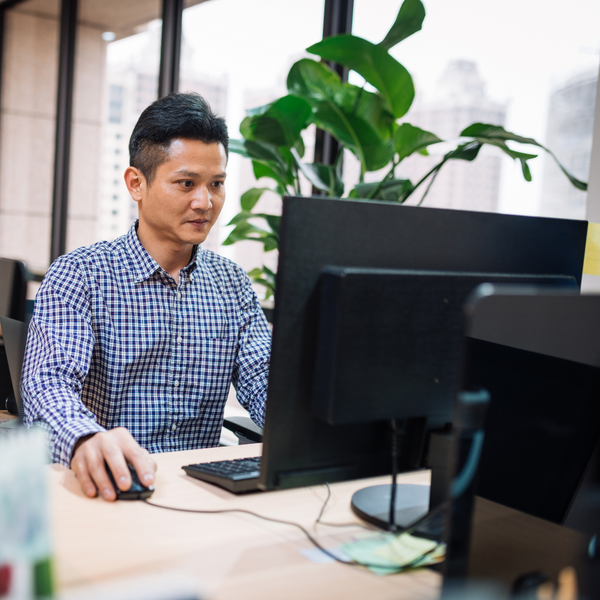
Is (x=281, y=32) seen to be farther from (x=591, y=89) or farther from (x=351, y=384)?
(x=351, y=384)

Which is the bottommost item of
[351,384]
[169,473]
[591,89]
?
[169,473]

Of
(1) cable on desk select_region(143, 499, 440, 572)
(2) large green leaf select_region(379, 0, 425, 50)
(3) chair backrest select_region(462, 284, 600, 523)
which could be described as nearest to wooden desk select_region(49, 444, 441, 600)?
(1) cable on desk select_region(143, 499, 440, 572)

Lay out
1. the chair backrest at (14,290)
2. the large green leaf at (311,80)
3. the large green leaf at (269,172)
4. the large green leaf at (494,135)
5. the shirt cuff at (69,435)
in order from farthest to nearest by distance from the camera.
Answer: the large green leaf at (269,172) < the large green leaf at (311,80) < the large green leaf at (494,135) < the chair backrest at (14,290) < the shirt cuff at (69,435)

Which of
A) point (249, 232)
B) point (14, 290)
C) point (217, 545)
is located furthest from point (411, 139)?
point (217, 545)

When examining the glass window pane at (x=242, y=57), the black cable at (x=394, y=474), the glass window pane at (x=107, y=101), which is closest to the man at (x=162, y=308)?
the black cable at (x=394, y=474)

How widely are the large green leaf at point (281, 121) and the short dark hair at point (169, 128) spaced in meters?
0.63

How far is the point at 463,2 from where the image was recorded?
95.7 inches

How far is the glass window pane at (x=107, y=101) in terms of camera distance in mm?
4029

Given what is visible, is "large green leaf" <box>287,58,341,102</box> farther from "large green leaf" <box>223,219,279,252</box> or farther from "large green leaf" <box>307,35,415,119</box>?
"large green leaf" <box>223,219,279,252</box>

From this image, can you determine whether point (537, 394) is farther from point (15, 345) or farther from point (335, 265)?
point (15, 345)

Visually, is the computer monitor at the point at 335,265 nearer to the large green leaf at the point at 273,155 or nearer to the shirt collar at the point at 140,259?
the shirt collar at the point at 140,259

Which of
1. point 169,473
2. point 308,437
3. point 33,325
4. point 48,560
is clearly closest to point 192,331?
point 33,325

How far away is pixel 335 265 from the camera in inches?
33.0

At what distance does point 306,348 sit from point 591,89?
1670 millimetres
